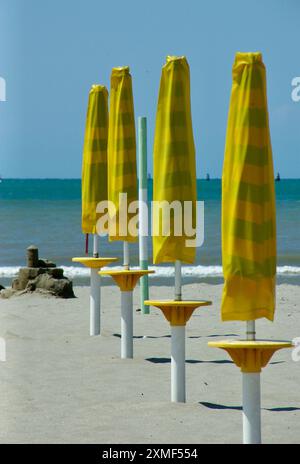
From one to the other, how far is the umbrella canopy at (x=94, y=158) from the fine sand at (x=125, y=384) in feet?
4.96

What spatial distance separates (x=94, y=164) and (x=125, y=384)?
10.1ft

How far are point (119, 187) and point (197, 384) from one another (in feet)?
6.84

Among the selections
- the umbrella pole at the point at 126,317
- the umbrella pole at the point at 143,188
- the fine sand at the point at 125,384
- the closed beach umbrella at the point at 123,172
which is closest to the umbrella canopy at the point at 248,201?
the fine sand at the point at 125,384

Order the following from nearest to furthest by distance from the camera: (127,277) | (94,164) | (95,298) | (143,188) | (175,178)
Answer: (175,178)
(127,277)
(94,164)
(95,298)
(143,188)

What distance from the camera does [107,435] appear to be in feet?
24.9

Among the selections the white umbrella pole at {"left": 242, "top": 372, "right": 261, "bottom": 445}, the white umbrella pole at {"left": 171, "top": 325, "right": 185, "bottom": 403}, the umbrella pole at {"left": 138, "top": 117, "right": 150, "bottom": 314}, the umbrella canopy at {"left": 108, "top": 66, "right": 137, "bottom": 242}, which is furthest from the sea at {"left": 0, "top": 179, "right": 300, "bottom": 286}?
the white umbrella pole at {"left": 242, "top": 372, "right": 261, "bottom": 445}

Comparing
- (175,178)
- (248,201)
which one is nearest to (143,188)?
(175,178)

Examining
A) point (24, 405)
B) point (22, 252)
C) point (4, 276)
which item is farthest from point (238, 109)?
point (22, 252)

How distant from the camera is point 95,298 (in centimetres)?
1230

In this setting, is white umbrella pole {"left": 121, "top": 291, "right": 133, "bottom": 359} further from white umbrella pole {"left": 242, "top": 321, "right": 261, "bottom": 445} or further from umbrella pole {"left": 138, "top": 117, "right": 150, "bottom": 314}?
white umbrella pole {"left": 242, "top": 321, "right": 261, "bottom": 445}

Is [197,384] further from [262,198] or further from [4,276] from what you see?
[4,276]

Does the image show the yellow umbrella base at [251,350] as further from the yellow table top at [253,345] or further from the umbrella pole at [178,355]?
the umbrella pole at [178,355]

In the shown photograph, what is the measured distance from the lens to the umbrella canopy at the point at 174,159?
816cm

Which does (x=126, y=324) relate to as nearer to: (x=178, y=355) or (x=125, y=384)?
(x=125, y=384)
